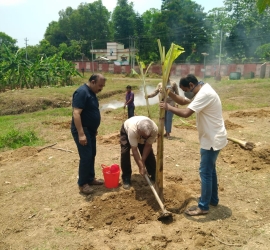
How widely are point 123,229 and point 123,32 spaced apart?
61090 mm

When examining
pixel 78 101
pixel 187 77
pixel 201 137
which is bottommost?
pixel 201 137

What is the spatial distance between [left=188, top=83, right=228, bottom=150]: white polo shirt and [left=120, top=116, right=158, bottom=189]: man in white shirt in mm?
744

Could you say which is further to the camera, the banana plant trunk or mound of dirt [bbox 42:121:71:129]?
mound of dirt [bbox 42:121:71:129]

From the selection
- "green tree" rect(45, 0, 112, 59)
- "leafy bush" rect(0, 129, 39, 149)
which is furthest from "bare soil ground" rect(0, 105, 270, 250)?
"green tree" rect(45, 0, 112, 59)

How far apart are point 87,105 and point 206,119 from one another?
5.54 ft

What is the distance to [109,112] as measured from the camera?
12.2m

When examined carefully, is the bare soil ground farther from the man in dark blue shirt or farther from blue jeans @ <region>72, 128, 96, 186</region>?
the man in dark blue shirt

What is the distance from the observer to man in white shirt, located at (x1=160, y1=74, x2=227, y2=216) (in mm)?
3533

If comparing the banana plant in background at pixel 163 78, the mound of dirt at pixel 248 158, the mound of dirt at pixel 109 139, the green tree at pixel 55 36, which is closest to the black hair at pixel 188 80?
the banana plant in background at pixel 163 78

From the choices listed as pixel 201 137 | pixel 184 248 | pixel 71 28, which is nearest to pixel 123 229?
pixel 184 248

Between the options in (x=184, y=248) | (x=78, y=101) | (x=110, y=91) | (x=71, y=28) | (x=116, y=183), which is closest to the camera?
(x=184, y=248)

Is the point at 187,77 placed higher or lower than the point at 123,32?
lower

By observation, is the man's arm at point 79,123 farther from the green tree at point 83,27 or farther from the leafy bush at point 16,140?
the green tree at point 83,27

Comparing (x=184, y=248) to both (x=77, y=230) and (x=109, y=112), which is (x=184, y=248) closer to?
(x=77, y=230)
